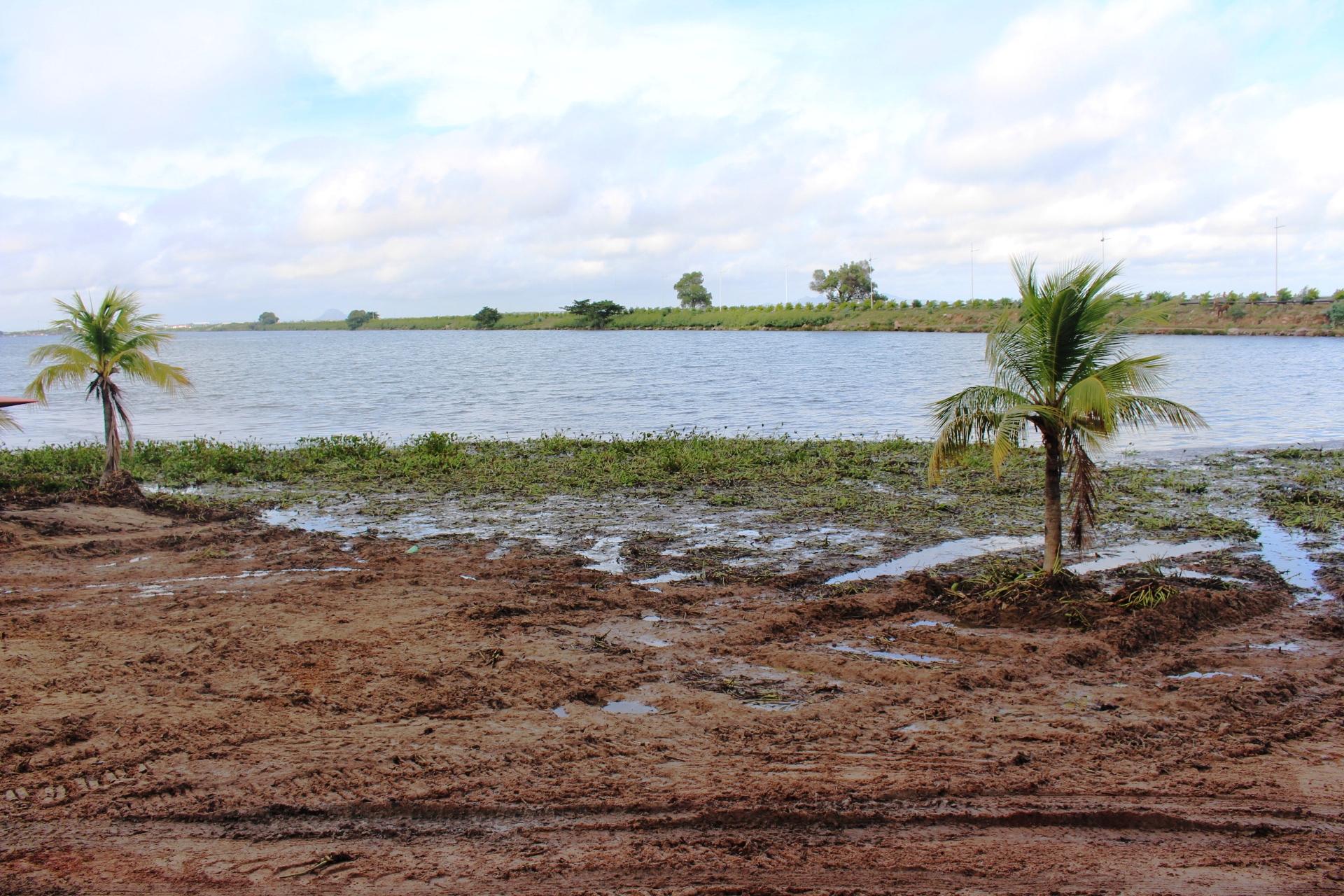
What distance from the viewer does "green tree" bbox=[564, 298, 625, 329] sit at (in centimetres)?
17088

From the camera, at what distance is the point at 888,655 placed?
777 centimetres

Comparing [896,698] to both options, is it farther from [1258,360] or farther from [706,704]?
[1258,360]

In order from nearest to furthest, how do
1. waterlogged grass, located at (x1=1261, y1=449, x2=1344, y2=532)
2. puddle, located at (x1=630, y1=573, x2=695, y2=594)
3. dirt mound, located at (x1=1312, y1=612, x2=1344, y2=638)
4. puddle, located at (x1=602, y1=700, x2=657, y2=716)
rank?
puddle, located at (x1=602, y1=700, x2=657, y2=716) → dirt mound, located at (x1=1312, y1=612, x2=1344, y2=638) → puddle, located at (x1=630, y1=573, x2=695, y2=594) → waterlogged grass, located at (x1=1261, y1=449, x2=1344, y2=532)

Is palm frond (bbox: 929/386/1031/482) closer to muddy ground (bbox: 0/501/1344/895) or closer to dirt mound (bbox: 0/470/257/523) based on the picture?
muddy ground (bbox: 0/501/1344/895)

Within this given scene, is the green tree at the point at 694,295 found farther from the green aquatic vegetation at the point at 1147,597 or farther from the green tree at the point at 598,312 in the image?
the green aquatic vegetation at the point at 1147,597

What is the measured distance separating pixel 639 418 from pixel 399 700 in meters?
23.4

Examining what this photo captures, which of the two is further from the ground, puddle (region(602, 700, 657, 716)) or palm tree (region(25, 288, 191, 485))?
palm tree (region(25, 288, 191, 485))

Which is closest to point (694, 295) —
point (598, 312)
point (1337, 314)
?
point (598, 312)

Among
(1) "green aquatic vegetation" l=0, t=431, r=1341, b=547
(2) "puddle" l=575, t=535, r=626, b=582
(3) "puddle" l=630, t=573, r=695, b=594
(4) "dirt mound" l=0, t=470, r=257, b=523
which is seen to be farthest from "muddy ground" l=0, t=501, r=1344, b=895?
(1) "green aquatic vegetation" l=0, t=431, r=1341, b=547

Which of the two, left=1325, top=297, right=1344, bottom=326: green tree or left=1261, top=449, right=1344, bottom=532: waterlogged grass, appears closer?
left=1261, top=449, right=1344, bottom=532: waterlogged grass

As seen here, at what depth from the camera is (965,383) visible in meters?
42.1

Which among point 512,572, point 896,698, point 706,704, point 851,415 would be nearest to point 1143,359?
point 896,698

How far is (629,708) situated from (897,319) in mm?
124015

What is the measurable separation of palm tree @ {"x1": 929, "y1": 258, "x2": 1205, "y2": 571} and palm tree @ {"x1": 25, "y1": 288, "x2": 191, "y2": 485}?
1341 centimetres
